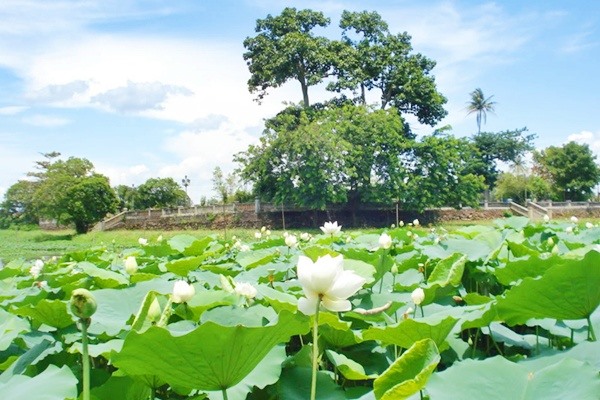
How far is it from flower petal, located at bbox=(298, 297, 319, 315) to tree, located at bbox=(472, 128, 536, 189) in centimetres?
4013

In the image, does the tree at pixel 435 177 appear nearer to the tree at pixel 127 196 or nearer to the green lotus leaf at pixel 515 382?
the green lotus leaf at pixel 515 382

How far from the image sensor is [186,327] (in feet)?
3.62

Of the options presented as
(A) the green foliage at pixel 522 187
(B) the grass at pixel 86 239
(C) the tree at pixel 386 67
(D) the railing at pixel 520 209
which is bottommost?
(B) the grass at pixel 86 239

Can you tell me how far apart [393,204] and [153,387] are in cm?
2461

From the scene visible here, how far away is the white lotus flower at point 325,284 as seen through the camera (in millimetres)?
801

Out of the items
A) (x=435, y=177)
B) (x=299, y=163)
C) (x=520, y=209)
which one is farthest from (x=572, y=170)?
(x=299, y=163)

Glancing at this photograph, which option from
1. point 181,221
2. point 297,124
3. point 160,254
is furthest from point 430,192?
point 160,254

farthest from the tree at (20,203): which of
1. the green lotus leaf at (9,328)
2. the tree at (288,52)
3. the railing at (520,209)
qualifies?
the green lotus leaf at (9,328)

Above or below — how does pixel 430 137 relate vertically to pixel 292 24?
below

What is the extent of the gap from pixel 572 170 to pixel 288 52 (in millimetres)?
19850

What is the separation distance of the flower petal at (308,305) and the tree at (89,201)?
32471 millimetres

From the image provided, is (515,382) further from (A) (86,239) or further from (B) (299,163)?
(A) (86,239)

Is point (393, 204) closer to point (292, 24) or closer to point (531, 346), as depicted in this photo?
point (292, 24)

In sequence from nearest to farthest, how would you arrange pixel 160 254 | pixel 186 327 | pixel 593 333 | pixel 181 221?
pixel 593 333 → pixel 186 327 → pixel 160 254 → pixel 181 221
